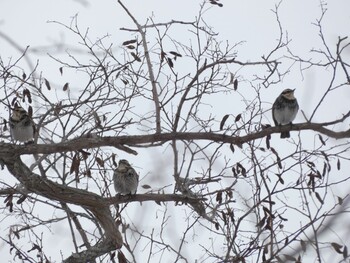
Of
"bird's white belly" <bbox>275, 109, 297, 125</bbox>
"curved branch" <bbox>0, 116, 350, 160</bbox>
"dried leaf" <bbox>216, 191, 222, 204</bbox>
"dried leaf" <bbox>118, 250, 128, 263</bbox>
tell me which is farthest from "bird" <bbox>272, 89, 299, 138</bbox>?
"dried leaf" <bbox>118, 250, 128, 263</bbox>

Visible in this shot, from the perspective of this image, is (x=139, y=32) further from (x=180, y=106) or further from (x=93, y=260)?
(x=93, y=260)

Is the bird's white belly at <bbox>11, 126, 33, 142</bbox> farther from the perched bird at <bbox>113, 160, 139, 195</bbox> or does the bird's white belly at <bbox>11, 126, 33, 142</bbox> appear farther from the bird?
the bird

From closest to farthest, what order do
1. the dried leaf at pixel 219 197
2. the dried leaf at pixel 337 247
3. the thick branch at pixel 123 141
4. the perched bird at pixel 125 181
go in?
the dried leaf at pixel 337 247 < the thick branch at pixel 123 141 < the dried leaf at pixel 219 197 < the perched bird at pixel 125 181

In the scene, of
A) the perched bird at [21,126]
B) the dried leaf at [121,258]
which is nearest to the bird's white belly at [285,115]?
the perched bird at [21,126]

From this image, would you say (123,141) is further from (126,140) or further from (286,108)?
(286,108)

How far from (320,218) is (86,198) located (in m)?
2.49

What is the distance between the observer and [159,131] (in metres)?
6.00

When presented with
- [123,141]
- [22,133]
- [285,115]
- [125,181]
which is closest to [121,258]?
[123,141]

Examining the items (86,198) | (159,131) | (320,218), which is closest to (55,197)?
(86,198)

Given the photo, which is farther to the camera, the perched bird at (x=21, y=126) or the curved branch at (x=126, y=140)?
the perched bird at (x=21, y=126)

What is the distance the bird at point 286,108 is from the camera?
29.1ft

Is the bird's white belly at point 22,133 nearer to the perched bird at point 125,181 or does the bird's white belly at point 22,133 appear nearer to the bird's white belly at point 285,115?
the perched bird at point 125,181

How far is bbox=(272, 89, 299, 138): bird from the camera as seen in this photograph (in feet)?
29.1

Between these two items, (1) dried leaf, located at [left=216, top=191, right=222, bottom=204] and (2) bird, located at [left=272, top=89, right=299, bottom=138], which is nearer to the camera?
(1) dried leaf, located at [left=216, top=191, right=222, bottom=204]
